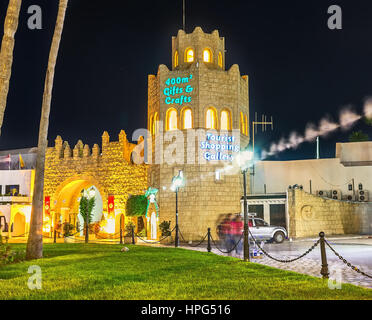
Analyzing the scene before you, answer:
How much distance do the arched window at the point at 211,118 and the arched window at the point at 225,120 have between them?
54cm

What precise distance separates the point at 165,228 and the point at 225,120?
7.14 meters

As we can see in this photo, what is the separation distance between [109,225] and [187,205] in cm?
757

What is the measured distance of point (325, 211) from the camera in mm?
25688

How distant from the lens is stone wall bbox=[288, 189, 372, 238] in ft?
81.5

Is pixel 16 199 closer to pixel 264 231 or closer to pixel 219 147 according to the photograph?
pixel 219 147

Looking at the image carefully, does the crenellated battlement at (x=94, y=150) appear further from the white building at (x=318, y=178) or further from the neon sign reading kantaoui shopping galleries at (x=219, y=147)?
the white building at (x=318, y=178)

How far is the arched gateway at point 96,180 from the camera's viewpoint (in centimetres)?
2889

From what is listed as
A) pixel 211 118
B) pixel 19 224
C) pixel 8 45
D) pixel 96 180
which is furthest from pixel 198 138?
pixel 19 224

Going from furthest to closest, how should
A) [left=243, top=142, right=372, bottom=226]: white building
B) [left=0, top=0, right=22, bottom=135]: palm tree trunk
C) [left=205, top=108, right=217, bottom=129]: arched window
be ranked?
[left=243, top=142, right=372, bottom=226]: white building, [left=205, top=108, right=217, bottom=129]: arched window, [left=0, top=0, right=22, bottom=135]: palm tree trunk

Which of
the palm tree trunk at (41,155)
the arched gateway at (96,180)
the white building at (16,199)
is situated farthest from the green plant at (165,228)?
the white building at (16,199)

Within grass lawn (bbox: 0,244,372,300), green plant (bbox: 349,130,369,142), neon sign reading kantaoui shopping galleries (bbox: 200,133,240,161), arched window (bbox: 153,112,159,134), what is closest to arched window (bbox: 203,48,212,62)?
arched window (bbox: 153,112,159,134)

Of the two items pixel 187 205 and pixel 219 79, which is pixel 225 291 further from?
pixel 219 79

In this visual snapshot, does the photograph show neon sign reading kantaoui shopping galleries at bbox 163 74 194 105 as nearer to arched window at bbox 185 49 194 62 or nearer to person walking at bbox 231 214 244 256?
arched window at bbox 185 49 194 62

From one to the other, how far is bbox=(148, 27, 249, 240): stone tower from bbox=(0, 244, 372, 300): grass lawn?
11442 mm
